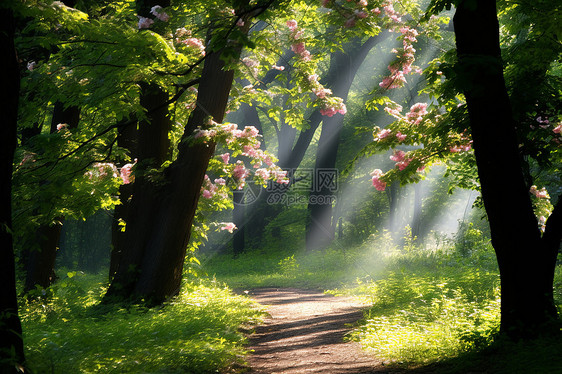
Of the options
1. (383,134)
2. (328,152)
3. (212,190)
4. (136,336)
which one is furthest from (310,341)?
(328,152)

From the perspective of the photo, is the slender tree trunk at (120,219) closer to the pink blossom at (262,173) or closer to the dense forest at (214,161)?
the dense forest at (214,161)

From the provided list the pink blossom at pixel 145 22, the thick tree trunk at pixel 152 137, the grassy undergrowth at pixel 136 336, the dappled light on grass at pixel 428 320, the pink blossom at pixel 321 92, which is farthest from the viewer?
the pink blossom at pixel 321 92

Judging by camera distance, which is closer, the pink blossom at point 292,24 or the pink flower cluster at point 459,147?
the pink flower cluster at point 459,147

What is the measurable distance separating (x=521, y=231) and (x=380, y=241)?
15.3m

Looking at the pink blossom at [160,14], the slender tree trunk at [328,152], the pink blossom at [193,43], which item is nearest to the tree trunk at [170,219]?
the pink blossom at [193,43]

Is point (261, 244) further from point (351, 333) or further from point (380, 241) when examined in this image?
point (351, 333)

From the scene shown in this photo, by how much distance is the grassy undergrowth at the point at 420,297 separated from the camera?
18.3ft

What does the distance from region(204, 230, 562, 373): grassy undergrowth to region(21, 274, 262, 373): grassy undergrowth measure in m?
2.03

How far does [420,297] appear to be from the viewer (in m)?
8.65

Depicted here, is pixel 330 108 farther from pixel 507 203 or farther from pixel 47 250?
pixel 47 250

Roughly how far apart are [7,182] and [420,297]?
22.5 feet

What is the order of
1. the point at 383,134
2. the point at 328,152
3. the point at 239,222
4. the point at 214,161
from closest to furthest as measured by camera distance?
the point at 383,134 → the point at 214,161 → the point at 328,152 → the point at 239,222

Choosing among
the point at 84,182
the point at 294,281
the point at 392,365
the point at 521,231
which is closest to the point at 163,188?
the point at 84,182

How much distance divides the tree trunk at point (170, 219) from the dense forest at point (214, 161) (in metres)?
0.03
